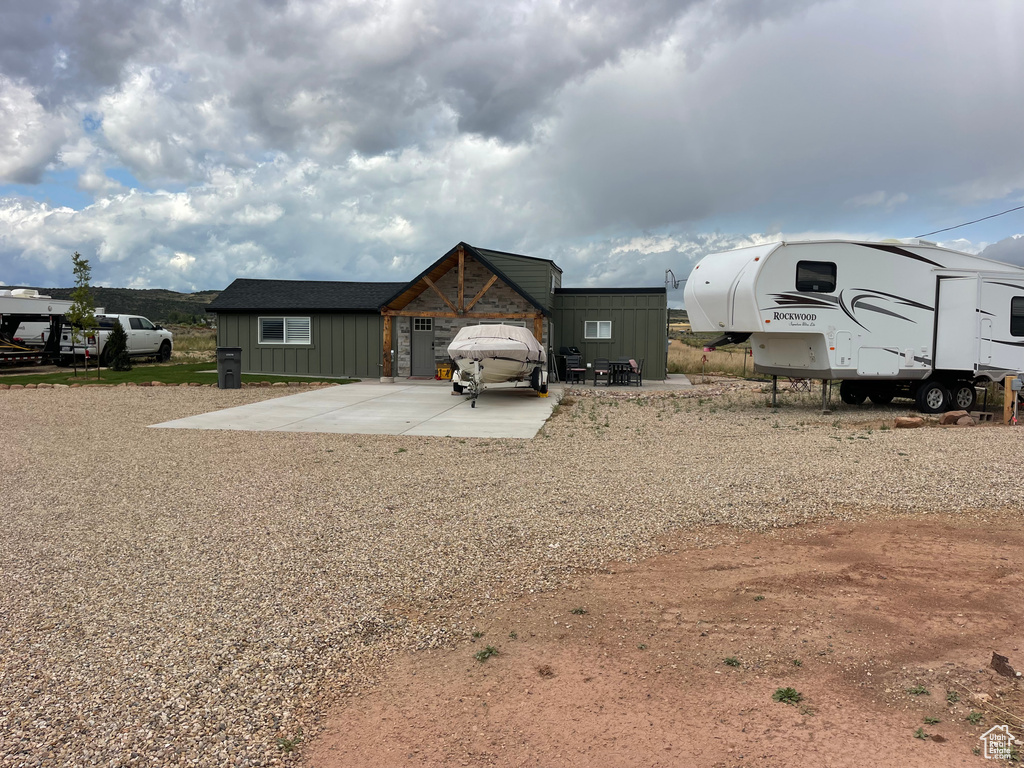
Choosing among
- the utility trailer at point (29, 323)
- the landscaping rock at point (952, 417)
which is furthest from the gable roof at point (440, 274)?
the utility trailer at point (29, 323)

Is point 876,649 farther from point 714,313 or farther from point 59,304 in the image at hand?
point 59,304

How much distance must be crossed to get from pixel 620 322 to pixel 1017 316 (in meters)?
10.9

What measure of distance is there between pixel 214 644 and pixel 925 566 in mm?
4847

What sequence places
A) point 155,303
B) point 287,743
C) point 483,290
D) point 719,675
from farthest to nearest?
point 155,303 → point 483,290 → point 719,675 → point 287,743

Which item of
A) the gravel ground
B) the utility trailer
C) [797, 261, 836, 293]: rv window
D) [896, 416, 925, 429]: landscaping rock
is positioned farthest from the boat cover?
the utility trailer

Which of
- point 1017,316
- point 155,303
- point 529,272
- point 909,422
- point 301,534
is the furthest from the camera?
point 155,303

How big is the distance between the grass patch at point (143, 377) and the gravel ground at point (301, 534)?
812cm

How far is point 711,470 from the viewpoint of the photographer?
27.5ft

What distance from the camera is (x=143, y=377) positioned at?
21.4 meters

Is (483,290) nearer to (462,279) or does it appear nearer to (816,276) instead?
(462,279)

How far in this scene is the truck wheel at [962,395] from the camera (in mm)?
14281

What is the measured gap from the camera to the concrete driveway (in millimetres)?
12016

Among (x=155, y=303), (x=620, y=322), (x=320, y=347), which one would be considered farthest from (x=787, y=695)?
(x=155, y=303)

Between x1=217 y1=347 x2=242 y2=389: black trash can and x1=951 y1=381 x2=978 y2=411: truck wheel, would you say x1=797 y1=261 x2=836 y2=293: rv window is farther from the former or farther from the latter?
x1=217 y1=347 x2=242 y2=389: black trash can
